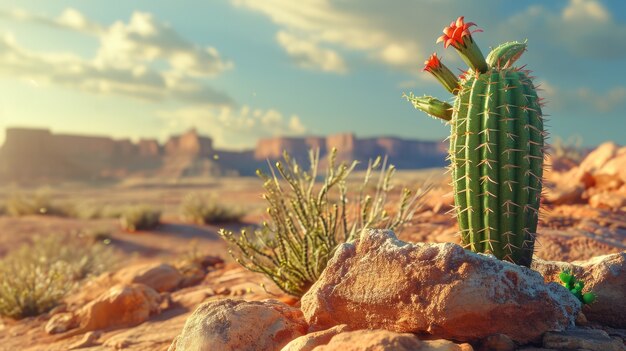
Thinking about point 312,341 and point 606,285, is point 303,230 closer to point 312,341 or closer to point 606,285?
point 312,341

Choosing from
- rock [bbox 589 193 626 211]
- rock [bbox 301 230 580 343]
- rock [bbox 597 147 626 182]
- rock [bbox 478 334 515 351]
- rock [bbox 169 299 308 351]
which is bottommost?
rock [bbox 169 299 308 351]

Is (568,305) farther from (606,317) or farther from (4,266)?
(4,266)

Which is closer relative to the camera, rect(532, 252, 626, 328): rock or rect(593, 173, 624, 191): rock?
rect(532, 252, 626, 328): rock

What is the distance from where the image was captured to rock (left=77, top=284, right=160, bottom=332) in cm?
567

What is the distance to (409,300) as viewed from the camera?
3057 mm

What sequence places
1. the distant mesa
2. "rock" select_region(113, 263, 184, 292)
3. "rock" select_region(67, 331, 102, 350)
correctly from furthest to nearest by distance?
the distant mesa < "rock" select_region(113, 263, 184, 292) < "rock" select_region(67, 331, 102, 350)

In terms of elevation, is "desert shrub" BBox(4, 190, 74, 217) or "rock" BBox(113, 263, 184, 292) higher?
"rock" BBox(113, 263, 184, 292)

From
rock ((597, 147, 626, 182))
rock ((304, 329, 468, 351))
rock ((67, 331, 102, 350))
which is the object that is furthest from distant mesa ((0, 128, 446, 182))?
rock ((304, 329, 468, 351))

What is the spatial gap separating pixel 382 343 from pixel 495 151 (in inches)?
62.8

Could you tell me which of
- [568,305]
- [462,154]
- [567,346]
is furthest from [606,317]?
[462,154]

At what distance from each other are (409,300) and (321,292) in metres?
0.54

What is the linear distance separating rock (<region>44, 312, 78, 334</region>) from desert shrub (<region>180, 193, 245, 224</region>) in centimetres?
1093

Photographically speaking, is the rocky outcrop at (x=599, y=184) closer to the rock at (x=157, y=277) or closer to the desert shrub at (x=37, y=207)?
the rock at (x=157, y=277)

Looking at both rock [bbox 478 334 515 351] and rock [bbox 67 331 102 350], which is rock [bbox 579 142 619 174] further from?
rock [bbox 478 334 515 351]
